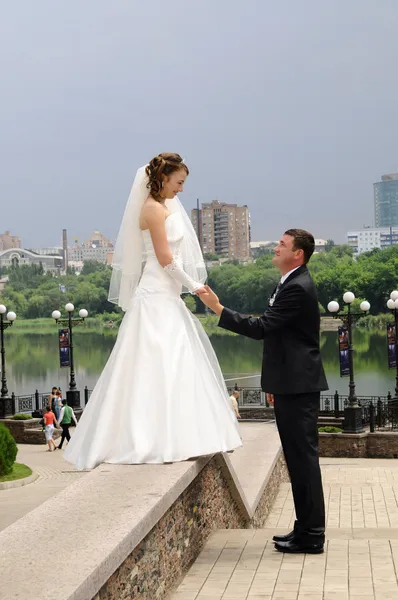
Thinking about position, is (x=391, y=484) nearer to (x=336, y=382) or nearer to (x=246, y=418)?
(x=246, y=418)

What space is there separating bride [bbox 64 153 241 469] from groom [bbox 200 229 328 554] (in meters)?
0.45

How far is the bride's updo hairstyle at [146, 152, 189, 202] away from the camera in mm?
5395

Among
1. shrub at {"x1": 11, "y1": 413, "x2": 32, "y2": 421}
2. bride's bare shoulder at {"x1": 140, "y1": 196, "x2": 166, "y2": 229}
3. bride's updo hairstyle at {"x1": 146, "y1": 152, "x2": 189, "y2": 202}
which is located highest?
bride's updo hairstyle at {"x1": 146, "y1": 152, "x2": 189, "y2": 202}

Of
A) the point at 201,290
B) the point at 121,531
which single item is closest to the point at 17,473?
the point at 201,290

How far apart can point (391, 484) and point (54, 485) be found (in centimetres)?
556

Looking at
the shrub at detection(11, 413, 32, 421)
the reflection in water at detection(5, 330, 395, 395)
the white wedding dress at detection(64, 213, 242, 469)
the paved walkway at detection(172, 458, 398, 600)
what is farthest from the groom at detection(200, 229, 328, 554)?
the reflection in water at detection(5, 330, 395, 395)

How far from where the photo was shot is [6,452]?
15.3 metres

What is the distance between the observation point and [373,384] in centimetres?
4844

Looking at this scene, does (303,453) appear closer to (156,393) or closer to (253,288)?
(156,393)

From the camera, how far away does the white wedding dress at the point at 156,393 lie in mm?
4961

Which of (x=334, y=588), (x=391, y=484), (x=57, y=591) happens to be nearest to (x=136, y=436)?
(x=334, y=588)

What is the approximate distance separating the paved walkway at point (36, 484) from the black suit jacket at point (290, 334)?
644cm

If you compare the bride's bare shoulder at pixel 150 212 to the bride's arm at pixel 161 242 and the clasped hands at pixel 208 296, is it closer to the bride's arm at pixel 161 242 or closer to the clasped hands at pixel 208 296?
the bride's arm at pixel 161 242

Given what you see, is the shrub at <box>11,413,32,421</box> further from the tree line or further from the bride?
the tree line
